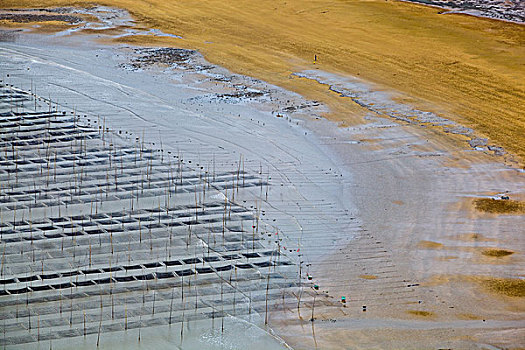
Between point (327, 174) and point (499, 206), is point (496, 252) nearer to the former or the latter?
point (499, 206)

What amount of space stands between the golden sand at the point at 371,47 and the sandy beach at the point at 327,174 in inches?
3.5

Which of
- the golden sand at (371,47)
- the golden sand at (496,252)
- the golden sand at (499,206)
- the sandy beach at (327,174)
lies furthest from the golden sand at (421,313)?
the golden sand at (371,47)

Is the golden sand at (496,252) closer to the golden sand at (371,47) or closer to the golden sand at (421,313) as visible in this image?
the golden sand at (421,313)

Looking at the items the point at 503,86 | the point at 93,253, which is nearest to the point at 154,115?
the point at 93,253

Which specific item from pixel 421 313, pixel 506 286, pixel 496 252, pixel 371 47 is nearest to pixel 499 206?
pixel 496 252

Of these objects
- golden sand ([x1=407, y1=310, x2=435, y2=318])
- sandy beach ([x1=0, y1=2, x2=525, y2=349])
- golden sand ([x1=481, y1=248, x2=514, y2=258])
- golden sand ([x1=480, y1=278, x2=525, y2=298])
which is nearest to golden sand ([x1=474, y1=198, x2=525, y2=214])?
sandy beach ([x1=0, y1=2, x2=525, y2=349])

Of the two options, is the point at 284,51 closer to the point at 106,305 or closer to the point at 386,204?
the point at 386,204

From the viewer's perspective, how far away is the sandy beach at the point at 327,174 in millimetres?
6703

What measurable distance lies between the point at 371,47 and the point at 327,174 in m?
6.80

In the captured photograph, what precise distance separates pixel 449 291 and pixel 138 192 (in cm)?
400

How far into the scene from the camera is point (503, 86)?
13.4 m

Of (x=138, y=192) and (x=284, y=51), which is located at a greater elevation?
(x=284, y=51)

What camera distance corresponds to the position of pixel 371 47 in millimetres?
15945

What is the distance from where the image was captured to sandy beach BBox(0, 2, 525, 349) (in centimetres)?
670
